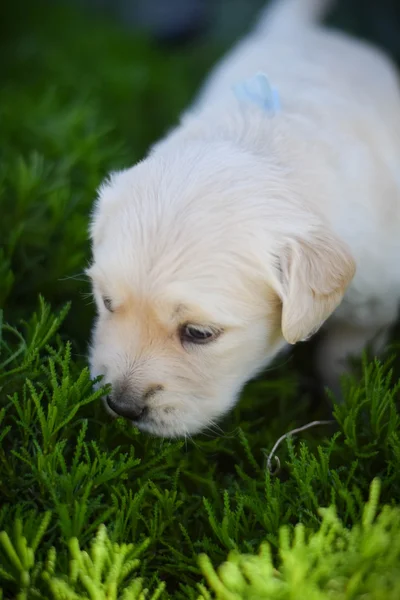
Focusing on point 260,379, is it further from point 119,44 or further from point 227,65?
point 119,44

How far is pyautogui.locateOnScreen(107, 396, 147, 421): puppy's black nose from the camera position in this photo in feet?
6.37

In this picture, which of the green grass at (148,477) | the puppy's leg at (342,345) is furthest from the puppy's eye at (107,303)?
the puppy's leg at (342,345)

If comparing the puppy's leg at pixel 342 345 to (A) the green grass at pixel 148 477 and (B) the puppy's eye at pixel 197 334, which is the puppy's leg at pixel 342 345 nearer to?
(A) the green grass at pixel 148 477

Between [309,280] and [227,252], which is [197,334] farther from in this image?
[309,280]

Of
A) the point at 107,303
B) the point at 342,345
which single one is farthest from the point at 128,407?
the point at 342,345

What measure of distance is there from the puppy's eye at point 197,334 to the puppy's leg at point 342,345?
0.87 meters

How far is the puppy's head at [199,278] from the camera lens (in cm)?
186

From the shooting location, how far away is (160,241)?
186cm

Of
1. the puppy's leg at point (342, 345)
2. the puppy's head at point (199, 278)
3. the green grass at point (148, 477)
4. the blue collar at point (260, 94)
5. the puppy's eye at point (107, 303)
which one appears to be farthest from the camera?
the puppy's leg at point (342, 345)

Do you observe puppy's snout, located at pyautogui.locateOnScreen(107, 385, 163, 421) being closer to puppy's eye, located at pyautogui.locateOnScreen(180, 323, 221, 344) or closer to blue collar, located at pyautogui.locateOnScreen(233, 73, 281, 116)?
puppy's eye, located at pyautogui.locateOnScreen(180, 323, 221, 344)

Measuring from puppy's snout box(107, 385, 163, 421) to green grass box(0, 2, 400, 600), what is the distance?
8cm

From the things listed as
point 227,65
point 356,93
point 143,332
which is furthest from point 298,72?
point 143,332

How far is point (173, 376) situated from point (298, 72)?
1610 millimetres

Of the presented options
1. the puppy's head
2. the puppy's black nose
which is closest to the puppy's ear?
the puppy's head
